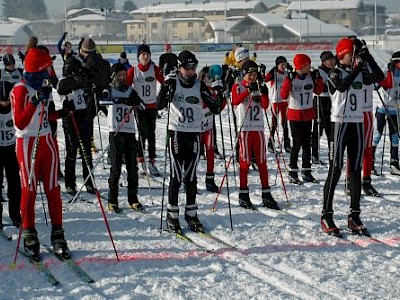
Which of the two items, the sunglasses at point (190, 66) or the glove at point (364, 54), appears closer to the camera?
the glove at point (364, 54)

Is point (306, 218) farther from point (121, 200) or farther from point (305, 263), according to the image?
point (121, 200)

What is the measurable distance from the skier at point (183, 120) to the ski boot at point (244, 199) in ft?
3.99

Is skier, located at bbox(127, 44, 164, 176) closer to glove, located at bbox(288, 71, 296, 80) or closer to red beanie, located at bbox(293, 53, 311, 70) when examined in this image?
Result: glove, located at bbox(288, 71, 296, 80)

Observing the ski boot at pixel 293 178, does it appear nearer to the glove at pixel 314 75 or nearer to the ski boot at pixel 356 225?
the glove at pixel 314 75

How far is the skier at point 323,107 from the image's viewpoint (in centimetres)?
1036

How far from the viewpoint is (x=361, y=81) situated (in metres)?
6.97

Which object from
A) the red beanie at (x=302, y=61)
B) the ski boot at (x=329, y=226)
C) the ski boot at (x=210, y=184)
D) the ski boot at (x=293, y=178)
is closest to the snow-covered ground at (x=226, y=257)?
the ski boot at (x=329, y=226)

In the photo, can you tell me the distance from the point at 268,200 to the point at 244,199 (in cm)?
32

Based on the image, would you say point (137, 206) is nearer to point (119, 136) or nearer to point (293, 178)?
point (119, 136)

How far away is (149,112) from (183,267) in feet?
14.8

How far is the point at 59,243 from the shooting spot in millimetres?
6227

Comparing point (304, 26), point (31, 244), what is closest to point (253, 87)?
point (31, 244)

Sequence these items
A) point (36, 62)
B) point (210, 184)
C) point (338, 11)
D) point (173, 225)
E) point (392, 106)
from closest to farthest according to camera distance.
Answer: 1. point (36, 62)
2. point (173, 225)
3. point (210, 184)
4. point (392, 106)
5. point (338, 11)

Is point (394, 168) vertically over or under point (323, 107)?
under
